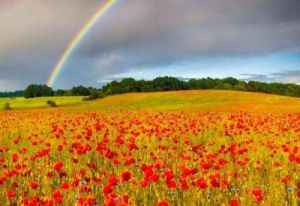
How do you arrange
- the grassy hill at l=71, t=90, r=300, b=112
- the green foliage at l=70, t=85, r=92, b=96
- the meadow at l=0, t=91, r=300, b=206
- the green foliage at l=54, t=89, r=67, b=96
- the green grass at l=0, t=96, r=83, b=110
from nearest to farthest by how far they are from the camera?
the meadow at l=0, t=91, r=300, b=206 < the grassy hill at l=71, t=90, r=300, b=112 < the green grass at l=0, t=96, r=83, b=110 < the green foliage at l=70, t=85, r=92, b=96 < the green foliage at l=54, t=89, r=67, b=96

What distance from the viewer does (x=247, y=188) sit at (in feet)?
19.0

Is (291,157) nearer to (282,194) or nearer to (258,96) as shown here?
(282,194)

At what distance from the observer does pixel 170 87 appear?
365 feet

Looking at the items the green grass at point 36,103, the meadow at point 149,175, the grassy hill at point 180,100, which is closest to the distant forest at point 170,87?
the green grass at point 36,103

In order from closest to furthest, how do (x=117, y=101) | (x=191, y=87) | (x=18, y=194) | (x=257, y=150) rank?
(x=18, y=194) < (x=257, y=150) < (x=117, y=101) < (x=191, y=87)

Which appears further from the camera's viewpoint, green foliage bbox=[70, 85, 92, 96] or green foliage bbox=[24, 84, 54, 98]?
green foliage bbox=[24, 84, 54, 98]

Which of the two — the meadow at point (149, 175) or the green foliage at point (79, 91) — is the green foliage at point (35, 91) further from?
the meadow at point (149, 175)

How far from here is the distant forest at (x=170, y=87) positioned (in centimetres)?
10788

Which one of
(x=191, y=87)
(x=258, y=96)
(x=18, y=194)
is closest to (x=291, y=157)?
(x=18, y=194)

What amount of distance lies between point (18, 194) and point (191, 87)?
373 ft

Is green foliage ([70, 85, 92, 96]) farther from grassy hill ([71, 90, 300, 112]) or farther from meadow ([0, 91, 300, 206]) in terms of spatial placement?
meadow ([0, 91, 300, 206])

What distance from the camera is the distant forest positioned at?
354ft

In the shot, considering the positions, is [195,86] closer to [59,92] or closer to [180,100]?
[59,92]

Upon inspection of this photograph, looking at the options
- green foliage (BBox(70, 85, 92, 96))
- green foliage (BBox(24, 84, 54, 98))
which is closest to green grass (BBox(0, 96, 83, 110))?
green foliage (BBox(70, 85, 92, 96))
